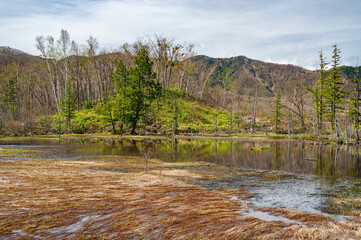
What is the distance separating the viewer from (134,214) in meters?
9.02

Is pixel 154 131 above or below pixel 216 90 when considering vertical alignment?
below

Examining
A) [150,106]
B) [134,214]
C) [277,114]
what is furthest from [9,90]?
[134,214]

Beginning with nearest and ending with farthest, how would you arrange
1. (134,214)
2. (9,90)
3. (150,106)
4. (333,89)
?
(134,214) < (333,89) < (150,106) < (9,90)

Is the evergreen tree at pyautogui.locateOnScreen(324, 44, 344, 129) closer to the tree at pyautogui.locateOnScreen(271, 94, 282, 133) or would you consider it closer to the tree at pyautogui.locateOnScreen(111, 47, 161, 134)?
the tree at pyautogui.locateOnScreen(271, 94, 282, 133)

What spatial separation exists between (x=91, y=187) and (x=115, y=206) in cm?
333

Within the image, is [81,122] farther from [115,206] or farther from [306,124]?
[306,124]

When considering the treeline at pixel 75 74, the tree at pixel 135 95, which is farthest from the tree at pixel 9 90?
the tree at pixel 135 95

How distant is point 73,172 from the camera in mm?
16656

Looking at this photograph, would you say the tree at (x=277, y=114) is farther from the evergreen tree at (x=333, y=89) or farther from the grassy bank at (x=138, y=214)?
the grassy bank at (x=138, y=214)

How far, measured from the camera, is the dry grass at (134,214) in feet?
24.8

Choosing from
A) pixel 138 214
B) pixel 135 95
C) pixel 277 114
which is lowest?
pixel 138 214

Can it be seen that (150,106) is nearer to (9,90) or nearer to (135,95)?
(135,95)

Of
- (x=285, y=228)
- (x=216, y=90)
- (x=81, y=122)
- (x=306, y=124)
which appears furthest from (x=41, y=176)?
(x=216, y=90)

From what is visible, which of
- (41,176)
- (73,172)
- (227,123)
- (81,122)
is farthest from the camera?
(227,123)
